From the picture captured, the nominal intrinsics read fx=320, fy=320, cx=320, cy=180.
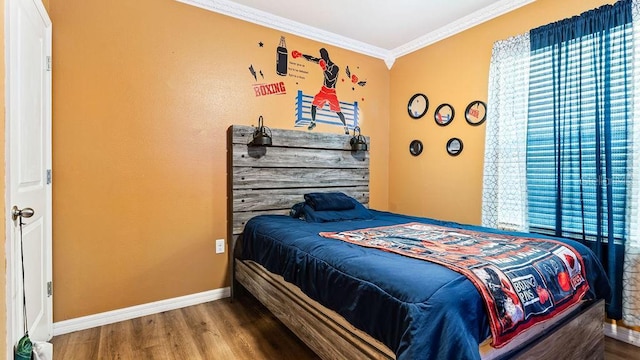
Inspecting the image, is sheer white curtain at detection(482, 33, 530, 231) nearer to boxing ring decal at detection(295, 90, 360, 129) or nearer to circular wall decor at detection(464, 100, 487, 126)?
circular wall decor at detection(464, 100, 487, 126)

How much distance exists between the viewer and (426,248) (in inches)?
69.1

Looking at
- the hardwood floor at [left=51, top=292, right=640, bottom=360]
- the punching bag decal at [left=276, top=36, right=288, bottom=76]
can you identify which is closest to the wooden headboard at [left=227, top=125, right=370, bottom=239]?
the punching bag decal at [left=276, top=36, right=288, bottom=76]

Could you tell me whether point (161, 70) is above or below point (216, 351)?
above

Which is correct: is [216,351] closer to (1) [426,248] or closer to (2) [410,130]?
(1) [426,248]

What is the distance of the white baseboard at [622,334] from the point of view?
2131mm

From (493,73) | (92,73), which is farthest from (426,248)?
(92,73)

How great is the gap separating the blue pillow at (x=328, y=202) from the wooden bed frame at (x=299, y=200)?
0.89 feet

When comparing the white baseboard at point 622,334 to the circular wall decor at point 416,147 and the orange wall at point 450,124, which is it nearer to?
the orange wall at point 450,124

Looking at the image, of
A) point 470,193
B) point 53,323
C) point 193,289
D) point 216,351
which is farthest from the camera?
point 470,193

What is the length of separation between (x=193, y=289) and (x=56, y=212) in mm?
1152

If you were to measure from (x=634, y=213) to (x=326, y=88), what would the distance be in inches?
106

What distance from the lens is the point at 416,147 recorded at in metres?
3.63

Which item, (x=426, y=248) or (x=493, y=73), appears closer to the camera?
(x=426, y=248)

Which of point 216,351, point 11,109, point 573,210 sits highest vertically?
point 11,109
